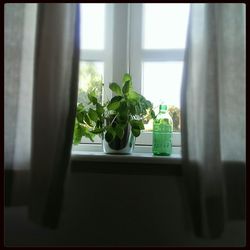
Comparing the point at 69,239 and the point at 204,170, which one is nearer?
the point at 204,170

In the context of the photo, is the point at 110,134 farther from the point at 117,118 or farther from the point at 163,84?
the point at 163,84

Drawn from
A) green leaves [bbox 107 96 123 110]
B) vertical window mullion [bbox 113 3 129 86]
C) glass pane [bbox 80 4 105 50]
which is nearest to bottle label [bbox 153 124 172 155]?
green leaves [bbox 107 96 123 110]

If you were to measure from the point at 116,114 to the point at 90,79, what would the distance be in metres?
0.26

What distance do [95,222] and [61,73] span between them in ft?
2.09

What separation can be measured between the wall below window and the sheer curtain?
0.27ft

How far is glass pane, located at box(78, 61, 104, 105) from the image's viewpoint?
1.39 m

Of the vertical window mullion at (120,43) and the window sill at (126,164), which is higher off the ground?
the vertical window mullion at (120,43)

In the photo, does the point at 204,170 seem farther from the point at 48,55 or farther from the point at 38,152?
the point at 48,55

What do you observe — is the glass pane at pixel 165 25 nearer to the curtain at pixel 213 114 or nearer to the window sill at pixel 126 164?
the curtain at pixel 213 114

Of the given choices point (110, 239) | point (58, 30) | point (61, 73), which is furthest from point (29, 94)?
point (110, 239)

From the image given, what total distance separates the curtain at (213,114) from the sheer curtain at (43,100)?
47 cm

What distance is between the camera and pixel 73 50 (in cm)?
117

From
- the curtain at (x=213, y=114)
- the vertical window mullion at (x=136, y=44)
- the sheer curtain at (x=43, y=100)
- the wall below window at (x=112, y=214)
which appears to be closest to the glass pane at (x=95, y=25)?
the vertical window mullion at (x=136, y=44)

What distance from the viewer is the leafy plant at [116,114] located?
123cm
